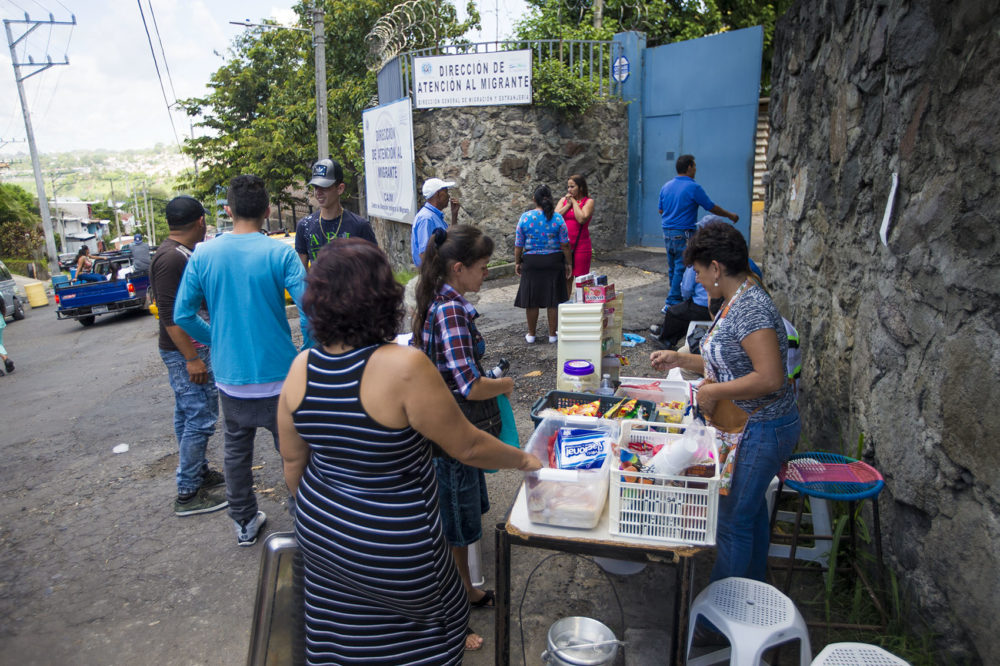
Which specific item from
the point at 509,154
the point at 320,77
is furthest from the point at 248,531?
the point at 320,77

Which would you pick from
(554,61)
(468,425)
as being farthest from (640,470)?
(554,61)

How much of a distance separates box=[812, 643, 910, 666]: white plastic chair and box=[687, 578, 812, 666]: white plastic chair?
0.81 ft

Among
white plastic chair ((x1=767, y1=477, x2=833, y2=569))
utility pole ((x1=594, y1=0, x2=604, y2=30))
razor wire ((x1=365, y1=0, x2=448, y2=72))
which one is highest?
utility pole ((x1=594, y1=0, x2=604, y2=30))

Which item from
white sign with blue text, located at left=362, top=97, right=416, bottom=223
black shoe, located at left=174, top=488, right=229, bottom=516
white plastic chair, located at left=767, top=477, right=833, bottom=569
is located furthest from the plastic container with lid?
white sign with blue text, located at left=362, top=97, right=416, bottom=223

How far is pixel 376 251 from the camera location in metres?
2.03

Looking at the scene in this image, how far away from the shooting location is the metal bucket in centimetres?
247

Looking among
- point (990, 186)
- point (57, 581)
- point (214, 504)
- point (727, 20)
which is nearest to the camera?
point (990, 186)

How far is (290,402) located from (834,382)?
323 cm

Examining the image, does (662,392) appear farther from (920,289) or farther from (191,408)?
(191,408)

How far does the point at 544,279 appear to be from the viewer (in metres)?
6.82

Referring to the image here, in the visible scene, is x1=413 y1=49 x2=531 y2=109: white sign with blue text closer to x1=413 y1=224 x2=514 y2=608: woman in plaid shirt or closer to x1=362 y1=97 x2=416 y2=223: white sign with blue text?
x1=362 y1=97 x2=416 y2=223: white sign with blue text

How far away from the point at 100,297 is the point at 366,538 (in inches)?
613

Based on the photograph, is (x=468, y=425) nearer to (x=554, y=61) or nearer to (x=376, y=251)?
(x=376, y=251)

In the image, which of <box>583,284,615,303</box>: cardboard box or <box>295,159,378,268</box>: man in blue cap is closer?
<box>583,284,615,303</box>: cardboard box
